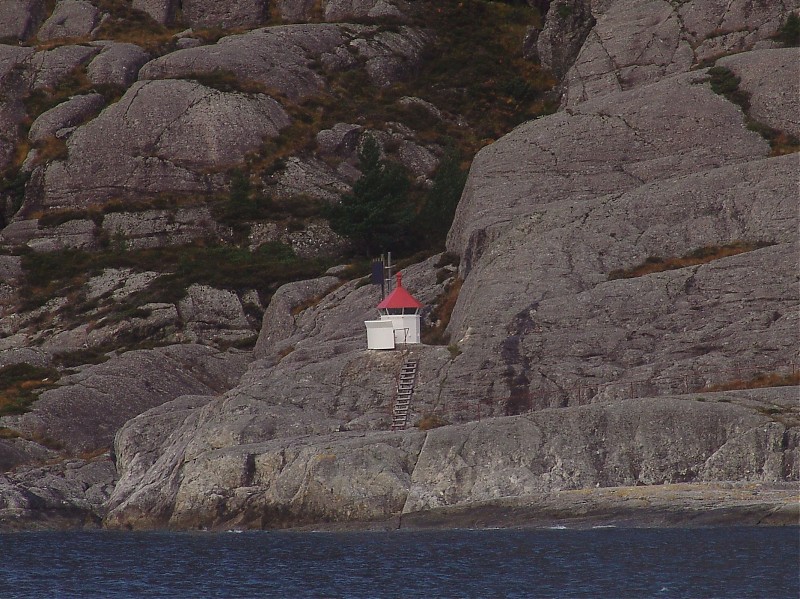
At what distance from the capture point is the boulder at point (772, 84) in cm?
7912

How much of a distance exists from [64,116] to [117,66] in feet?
23.7

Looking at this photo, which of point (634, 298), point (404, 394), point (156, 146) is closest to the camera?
point (404, 394)

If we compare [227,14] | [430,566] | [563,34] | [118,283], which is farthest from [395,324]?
[227,14]

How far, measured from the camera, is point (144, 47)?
→ 127562 mm

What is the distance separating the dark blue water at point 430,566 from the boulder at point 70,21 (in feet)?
265

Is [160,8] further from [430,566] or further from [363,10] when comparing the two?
[430,566]

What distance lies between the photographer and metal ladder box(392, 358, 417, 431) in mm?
65375

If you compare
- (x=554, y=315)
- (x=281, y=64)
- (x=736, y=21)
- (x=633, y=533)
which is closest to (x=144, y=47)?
(x=281, y=64)

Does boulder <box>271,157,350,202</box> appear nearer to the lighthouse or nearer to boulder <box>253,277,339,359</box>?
boulder <box>253,277,339,359</box>

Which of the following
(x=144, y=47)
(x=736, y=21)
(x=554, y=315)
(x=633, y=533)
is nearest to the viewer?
(x=633, y=533)

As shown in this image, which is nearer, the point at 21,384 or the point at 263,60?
the point at 21,384

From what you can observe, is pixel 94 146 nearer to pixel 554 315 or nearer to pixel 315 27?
pixel 315 27

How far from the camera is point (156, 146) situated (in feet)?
379

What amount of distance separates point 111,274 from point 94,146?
16690 millimetres
